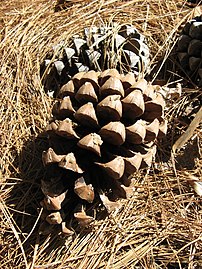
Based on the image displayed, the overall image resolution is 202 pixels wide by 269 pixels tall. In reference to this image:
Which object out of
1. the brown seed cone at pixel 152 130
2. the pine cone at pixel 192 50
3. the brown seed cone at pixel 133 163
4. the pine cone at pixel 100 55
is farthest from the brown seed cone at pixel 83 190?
A: the pine cone at pixel 192 50

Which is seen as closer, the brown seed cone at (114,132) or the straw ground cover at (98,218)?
the brown seed cone at (114,132)

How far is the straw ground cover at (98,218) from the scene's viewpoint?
134cm

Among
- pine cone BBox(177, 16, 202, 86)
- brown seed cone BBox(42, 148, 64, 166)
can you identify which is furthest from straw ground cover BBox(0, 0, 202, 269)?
brown seed cone BBox(42, 148, 64, 166)

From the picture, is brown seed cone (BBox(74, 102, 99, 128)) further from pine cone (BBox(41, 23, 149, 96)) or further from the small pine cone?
pine cone (BBox(41, 23, 149, 96))

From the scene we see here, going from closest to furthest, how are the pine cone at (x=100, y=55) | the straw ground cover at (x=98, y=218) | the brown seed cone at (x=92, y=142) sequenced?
the brown seed cone at (x=92, y=142) < the straw ground cover at (x=98, y=218) < the pine cone at (x=100, y=55)

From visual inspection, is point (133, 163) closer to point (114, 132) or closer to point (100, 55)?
point (114, 132)

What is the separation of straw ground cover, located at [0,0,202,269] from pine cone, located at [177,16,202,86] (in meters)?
0.06

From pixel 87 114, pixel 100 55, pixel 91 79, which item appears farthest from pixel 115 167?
pixel 100 55

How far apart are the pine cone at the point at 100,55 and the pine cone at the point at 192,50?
0.43 ft

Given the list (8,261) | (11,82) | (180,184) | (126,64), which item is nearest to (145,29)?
(126,64)

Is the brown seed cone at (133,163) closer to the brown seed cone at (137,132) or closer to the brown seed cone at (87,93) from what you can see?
the brown seed cone at (137,132)

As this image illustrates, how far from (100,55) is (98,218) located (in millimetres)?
586

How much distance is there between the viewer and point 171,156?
1.52 m

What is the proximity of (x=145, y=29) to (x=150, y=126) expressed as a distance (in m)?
0.68
